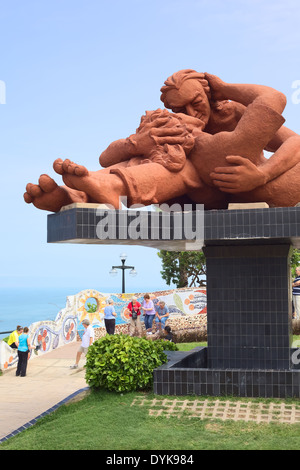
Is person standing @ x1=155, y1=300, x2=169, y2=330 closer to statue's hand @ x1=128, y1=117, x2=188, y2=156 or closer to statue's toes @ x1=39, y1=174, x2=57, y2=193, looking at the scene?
statue's hand @ x1=128, y1=117, x2=188, y2=156

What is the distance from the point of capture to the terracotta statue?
9047mm


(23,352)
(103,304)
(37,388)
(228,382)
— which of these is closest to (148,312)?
(103,304)

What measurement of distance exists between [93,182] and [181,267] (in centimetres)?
1813

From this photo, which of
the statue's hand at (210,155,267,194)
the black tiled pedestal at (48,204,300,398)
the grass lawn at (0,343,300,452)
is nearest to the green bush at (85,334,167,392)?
the black tiled pedestal at (48,204,300,398)

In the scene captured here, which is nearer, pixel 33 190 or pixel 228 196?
pixel 33 190

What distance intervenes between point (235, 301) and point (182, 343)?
9611mm

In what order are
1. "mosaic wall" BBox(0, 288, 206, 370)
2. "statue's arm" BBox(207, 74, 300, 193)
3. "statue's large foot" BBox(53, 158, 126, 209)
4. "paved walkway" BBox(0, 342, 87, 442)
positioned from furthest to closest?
"mosaic wall" BBox(0, 288, 206, 370), "paved walkway" BBox(0, 342, 87, 442), "statue's arm" BBox(207, 74, 300, 193), "statue's large foot" BBox(53, 158, 126, 209)

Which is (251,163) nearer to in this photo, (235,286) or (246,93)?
(246,93)

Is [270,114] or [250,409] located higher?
[270,114]

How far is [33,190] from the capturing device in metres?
8.97

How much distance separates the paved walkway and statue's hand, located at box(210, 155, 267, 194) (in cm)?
463

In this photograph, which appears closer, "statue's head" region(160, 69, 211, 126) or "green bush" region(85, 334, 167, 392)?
"green bush" region(85, 334, 167, 392)
